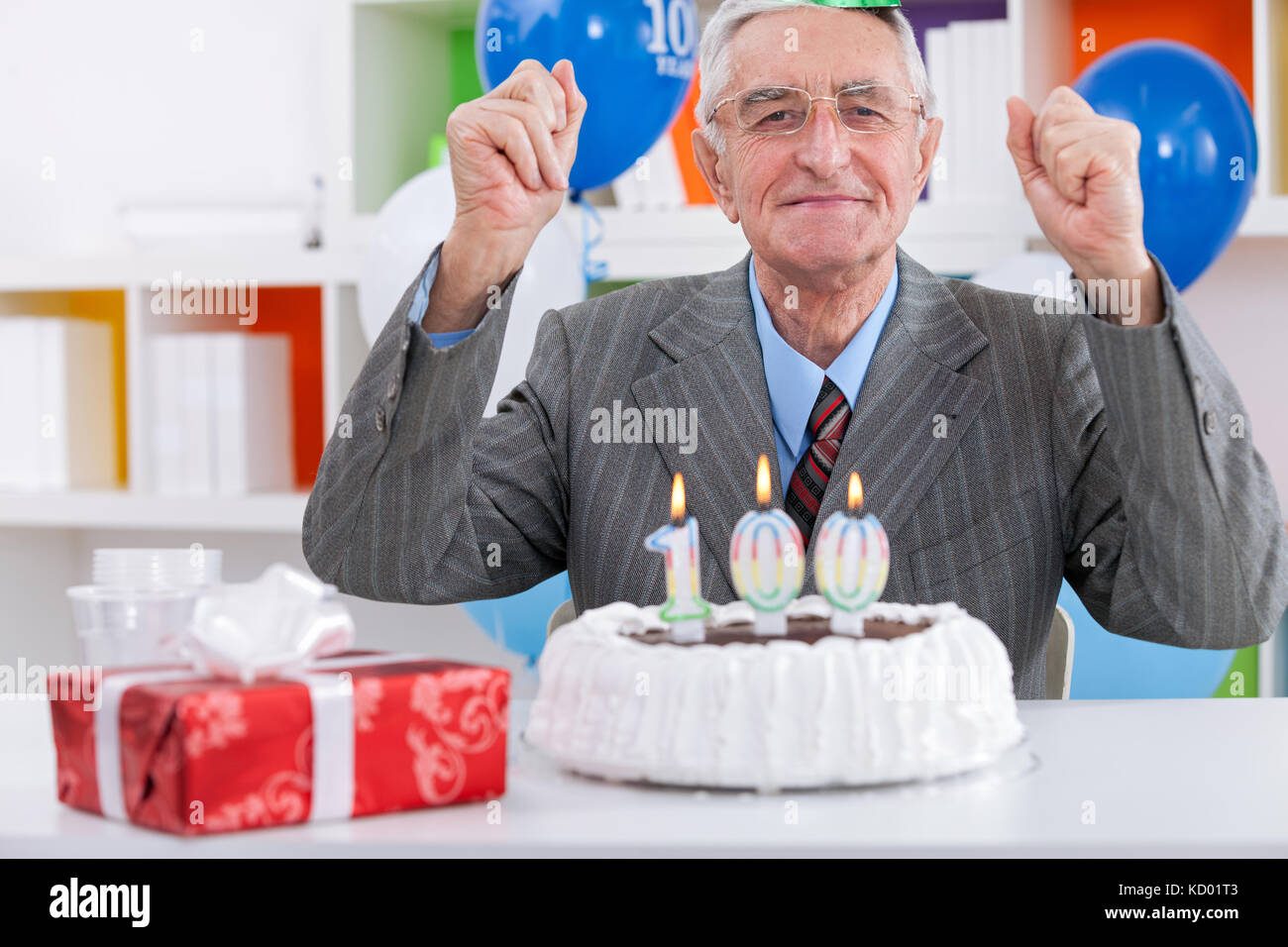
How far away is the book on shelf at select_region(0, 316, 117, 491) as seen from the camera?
10.1 ft

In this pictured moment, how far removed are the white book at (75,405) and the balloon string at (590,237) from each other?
1.22 metres

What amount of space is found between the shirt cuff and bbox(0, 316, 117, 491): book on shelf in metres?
2.04

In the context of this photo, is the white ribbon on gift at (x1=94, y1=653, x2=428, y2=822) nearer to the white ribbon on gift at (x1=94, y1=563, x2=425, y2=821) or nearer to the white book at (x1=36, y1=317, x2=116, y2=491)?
the white ribbon on gift at (x1=94, y1=563, x2=425, y2=821)

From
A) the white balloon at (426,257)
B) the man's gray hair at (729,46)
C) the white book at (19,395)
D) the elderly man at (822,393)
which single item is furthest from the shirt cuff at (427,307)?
the white book at (19,395)

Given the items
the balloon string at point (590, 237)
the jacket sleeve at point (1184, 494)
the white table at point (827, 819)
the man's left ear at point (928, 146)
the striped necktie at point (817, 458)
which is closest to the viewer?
the white table at point (827, 819)

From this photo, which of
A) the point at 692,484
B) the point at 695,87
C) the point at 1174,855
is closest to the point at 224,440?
the point at 695,87

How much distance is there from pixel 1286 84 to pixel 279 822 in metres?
2.35

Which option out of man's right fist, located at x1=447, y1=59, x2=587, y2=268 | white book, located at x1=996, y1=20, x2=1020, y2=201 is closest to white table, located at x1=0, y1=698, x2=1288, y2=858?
man's right fist, located at x1=447, y1=59, x2=587, y2=268

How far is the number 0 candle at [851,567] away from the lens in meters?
0.98

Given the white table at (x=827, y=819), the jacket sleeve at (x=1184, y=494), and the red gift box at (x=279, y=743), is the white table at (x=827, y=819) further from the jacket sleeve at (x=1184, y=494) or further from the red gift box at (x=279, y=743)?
the jacket sleeve at (x=1184, y=494)

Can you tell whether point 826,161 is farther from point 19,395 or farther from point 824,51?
point 19,395

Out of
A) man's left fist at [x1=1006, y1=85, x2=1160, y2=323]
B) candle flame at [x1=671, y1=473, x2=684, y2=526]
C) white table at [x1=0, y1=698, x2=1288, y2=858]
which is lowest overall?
white table at [x1=0, y1=698, x2=1288, y2=858]

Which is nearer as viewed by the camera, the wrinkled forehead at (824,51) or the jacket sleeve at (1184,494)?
the jacket sleeve at (1184,494)
